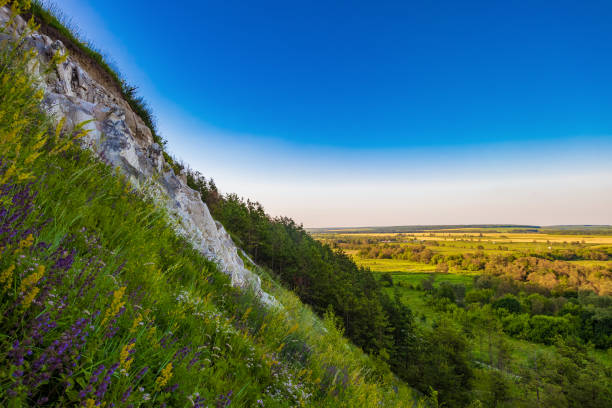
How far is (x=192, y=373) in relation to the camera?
208cm

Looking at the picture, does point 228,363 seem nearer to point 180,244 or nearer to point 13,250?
point 13,250

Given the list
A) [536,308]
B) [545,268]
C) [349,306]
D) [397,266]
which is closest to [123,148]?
[349,306]

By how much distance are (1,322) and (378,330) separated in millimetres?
48498

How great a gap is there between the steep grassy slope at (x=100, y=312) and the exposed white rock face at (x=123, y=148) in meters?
1.52

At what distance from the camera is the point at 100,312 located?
1538 mm

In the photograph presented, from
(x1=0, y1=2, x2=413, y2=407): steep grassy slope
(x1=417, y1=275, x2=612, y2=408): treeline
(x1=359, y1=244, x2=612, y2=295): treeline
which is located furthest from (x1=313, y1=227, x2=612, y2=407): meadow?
(x1=0, y1=2, x2=413, y2=407): steep grassy slope

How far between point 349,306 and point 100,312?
1702 inches

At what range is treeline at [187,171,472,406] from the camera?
1451 inches

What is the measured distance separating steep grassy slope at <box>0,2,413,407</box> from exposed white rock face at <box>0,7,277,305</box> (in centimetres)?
152

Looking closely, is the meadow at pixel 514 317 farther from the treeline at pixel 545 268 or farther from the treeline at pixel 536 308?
the treeline at pixel 545 268

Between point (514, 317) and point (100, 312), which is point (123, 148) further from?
point (514, 317)

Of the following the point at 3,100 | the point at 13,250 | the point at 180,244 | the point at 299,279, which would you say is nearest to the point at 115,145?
the point at 180,244

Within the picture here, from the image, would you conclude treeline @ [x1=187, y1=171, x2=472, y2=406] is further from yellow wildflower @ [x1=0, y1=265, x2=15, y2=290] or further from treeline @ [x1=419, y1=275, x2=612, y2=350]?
treeline @ [x1=419, y1=275, x2=612, y2=350]

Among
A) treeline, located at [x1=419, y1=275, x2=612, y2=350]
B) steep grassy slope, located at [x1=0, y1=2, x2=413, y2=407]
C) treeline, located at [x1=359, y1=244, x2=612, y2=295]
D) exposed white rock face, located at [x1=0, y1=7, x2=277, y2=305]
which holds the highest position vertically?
exposed white rock face, located at [x1=0, y1=7, x2=277, y2=305]
